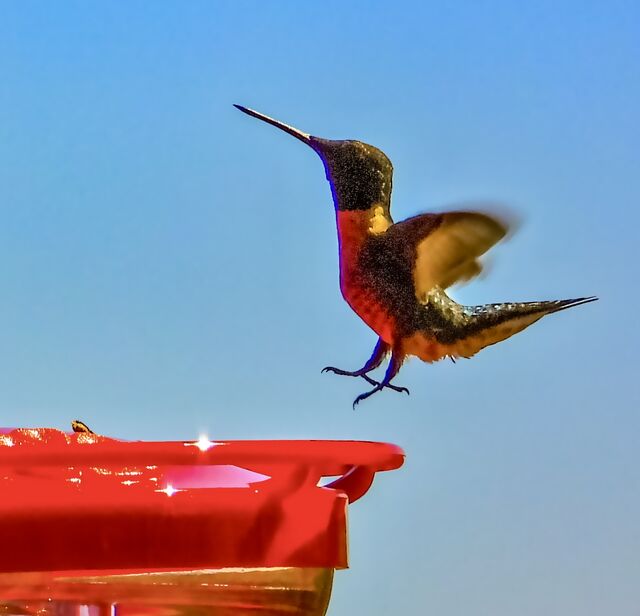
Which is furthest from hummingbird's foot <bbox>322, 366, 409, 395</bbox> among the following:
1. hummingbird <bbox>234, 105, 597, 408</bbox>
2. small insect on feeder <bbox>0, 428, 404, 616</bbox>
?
small insect on feeder <bbox>0, 428, 404, 616</bbox>

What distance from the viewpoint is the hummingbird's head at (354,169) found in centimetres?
222

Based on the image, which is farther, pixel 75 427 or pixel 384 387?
pixel 384 387

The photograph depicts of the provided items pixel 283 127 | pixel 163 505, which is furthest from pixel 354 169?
pixel 163 505

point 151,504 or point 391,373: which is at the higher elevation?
point 391,373

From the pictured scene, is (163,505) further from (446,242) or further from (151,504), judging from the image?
(446,242)

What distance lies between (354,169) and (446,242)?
248 mm

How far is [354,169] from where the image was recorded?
2256 mm

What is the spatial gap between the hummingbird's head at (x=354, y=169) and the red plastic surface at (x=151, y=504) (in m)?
1.26

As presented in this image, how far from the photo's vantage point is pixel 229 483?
0.99 m

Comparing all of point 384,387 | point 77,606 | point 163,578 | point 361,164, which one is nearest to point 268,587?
point 163,578

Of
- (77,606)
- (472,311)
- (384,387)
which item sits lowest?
(77,606)

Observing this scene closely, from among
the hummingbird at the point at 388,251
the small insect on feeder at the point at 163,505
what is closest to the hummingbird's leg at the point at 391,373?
the hummingbird at the point at 388,251

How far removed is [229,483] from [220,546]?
6 cm

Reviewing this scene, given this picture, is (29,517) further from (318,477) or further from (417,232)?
(417,232)
